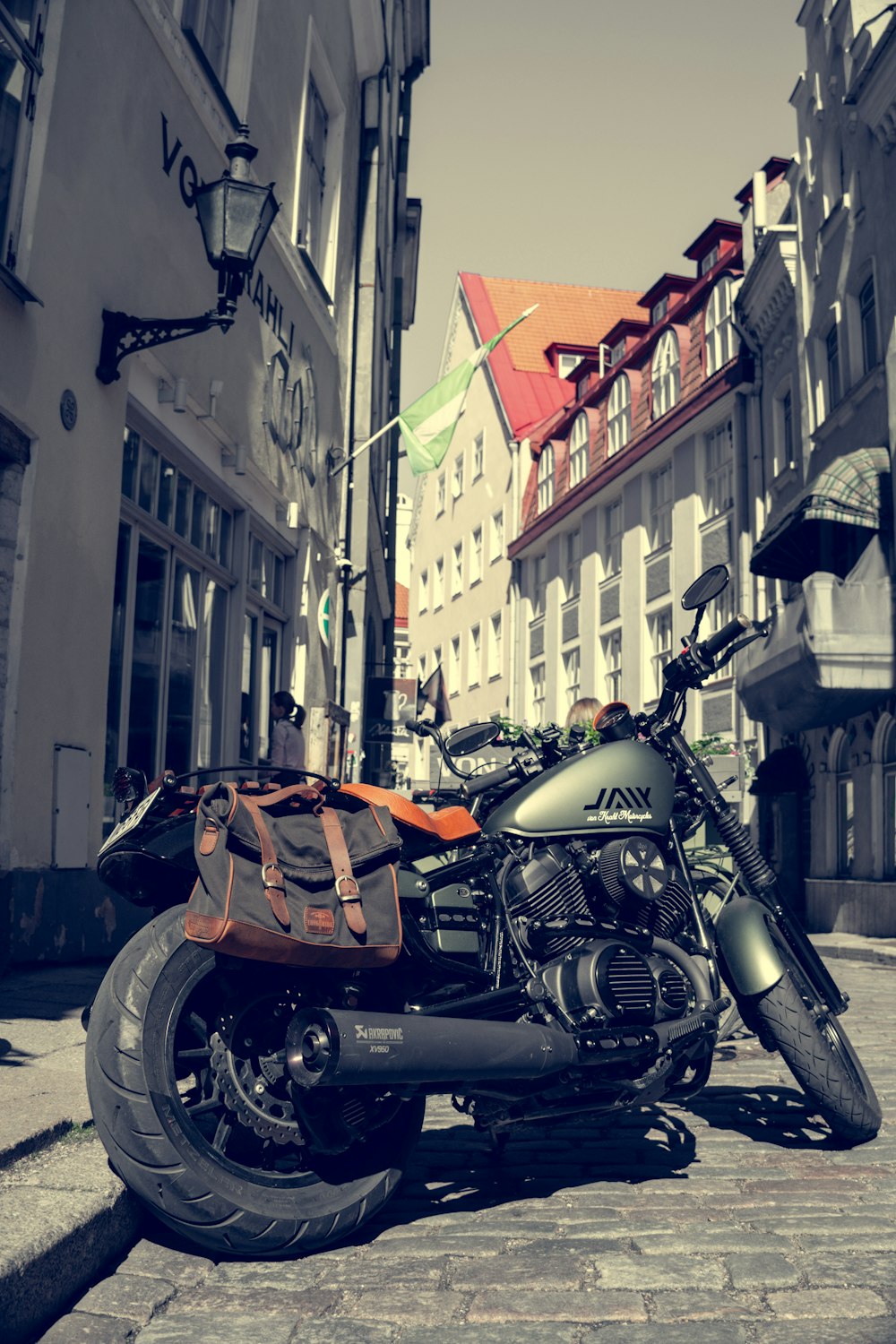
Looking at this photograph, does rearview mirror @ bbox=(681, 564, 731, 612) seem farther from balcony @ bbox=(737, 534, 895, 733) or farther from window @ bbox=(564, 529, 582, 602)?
window @ bbox=(564, 529, 582, 602)

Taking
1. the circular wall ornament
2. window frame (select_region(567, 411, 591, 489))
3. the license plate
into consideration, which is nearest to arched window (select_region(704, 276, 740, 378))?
window frame (select_region(567, 411, 591, 489))

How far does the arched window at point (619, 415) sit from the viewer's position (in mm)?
31266

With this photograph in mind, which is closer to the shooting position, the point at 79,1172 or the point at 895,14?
the point at 79,1172

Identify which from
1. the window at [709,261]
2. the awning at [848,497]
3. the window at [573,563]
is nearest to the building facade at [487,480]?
the window at [573,563]

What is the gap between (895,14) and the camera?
51.7 ft

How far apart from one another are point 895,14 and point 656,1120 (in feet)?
49.6

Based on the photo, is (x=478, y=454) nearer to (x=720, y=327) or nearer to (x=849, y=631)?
(x=720, y=327)

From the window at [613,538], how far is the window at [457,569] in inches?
503

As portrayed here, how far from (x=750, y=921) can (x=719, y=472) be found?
76.5ft

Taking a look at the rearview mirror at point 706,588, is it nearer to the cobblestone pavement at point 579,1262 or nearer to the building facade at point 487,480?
the cobblestone pavement at point 579,1262

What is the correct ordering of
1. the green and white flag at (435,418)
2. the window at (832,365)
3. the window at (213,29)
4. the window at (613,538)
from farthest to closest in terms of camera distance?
1. the window at (613,538)
2. the window at (832,365)
3. the green and white flag at (435,418)
4. the window at (213,29)

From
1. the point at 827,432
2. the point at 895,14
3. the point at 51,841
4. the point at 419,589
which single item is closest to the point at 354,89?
the point at 895,14

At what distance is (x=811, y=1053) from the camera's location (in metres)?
4.09

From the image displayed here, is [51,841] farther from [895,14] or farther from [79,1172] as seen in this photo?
[895,14]
